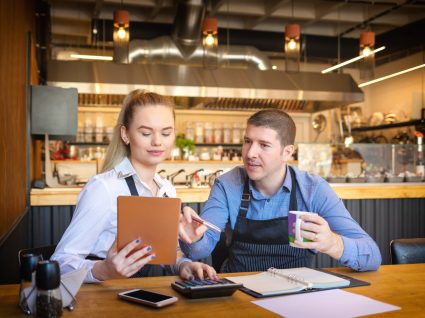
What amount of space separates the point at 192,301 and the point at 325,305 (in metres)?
0.39

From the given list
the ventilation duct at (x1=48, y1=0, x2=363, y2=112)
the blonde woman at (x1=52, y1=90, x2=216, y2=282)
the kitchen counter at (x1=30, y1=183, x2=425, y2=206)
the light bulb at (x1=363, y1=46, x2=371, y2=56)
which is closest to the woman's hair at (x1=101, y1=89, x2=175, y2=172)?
the blonde woman at (x1=52, y1=90, x2=216, y2=282)

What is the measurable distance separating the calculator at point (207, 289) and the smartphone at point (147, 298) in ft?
0.24

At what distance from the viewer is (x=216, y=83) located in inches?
270

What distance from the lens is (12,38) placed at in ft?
8.96

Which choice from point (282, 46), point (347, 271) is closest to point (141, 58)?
point (282, 46)

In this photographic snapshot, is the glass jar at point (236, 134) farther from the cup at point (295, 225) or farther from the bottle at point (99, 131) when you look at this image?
the cup at point (295, 225)

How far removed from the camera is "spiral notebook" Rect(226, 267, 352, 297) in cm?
156

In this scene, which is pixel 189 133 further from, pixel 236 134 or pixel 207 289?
pixel 207 289

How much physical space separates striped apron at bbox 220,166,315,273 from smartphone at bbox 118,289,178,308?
0.76m

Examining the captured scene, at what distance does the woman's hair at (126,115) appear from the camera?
1899mm

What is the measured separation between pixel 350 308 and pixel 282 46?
282 inches

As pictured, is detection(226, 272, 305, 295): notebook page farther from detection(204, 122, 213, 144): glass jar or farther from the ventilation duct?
detection(204, 122, 213, 144): glass jar

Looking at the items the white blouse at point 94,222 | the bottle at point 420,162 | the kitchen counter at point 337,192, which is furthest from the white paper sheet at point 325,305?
the bottle at point 420,162

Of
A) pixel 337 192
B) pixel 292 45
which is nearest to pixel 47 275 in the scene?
pixel 337 192
